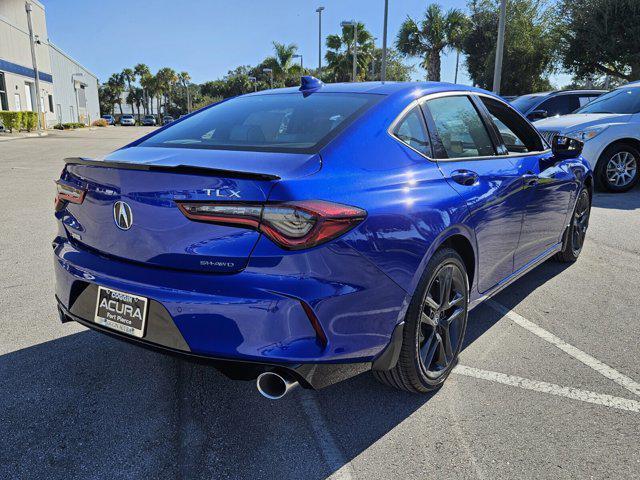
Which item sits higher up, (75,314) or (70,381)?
(75,314)

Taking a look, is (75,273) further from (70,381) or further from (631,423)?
(631,423)

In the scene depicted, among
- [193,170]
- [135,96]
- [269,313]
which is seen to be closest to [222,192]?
[193,170]

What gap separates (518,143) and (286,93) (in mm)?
1719

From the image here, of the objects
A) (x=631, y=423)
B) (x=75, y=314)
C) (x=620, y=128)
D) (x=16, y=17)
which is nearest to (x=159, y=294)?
(x=75, y=314)

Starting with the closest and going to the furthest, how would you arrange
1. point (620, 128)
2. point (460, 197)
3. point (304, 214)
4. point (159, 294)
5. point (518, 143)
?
1. point (304, 214)
2. point (159, 294)
3. point (460, 197)
4. point (518, 143)
5. point (620, 128)

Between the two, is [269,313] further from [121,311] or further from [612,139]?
[612,139]

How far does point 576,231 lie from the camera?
16.7 ft

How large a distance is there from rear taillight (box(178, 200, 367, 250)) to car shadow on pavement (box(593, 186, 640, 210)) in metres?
7.35

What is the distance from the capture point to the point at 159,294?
2160 millimetres

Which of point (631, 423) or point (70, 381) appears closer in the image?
point (631, 423)

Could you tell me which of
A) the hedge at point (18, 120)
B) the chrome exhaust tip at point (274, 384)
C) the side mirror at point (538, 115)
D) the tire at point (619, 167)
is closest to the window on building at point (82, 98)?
the hedge at point (18, 120)

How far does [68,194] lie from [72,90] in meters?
62.1

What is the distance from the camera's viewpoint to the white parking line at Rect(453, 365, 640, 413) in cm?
276

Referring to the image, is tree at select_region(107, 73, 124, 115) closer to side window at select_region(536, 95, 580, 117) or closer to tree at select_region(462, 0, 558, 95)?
tree at select_region(462, 0, 558, 95)
